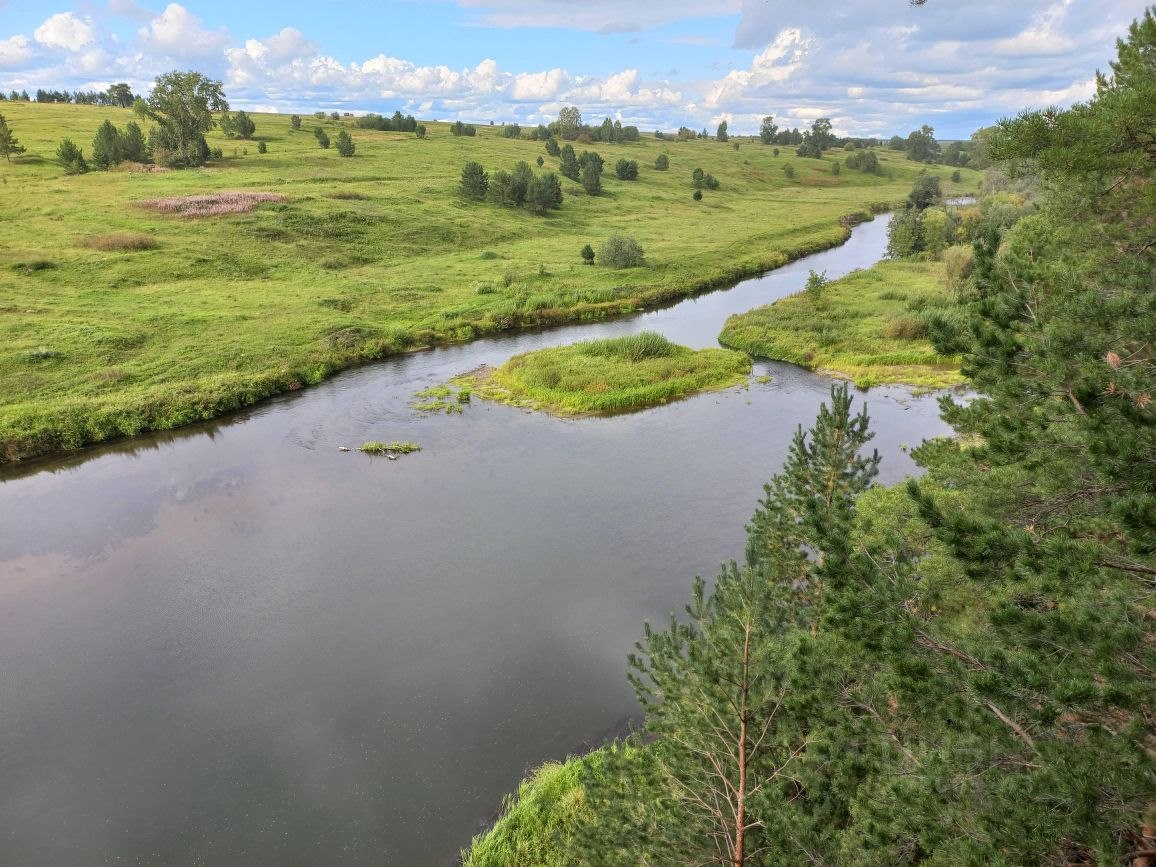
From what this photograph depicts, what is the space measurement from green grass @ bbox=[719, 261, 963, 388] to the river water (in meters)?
6.88

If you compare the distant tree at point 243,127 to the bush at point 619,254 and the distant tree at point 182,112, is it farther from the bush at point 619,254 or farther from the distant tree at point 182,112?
the bush at point 619,254

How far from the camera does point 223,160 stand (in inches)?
3620

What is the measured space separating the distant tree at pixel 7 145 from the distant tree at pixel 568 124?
10830cm

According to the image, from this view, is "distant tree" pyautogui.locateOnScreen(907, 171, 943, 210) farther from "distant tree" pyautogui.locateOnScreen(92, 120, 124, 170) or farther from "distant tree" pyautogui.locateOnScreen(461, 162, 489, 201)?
"distant tree" pyautogui.locateOnScreen(92, 120, 124, 170)

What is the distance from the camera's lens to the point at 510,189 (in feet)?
294

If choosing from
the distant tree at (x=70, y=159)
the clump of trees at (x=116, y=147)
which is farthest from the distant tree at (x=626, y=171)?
the distant tree at (x=70, y=159)

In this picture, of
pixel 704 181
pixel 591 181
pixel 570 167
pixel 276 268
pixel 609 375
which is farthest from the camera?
pixel 704 181

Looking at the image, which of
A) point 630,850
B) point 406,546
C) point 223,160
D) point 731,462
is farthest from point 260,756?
point 223,160

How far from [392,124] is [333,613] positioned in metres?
136

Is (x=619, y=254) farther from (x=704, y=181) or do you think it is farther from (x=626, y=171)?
(x=704, y=181)

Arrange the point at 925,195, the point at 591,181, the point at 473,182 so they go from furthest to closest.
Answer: the point at 925,195 < the point at 591,181 < the point at 473,182

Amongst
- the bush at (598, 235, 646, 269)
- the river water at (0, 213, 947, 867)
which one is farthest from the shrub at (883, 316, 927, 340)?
the bush at (598, 235, 646, 269)

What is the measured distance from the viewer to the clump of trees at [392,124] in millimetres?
133750

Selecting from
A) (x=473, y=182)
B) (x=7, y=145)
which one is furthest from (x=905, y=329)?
(x=7, y=145)
